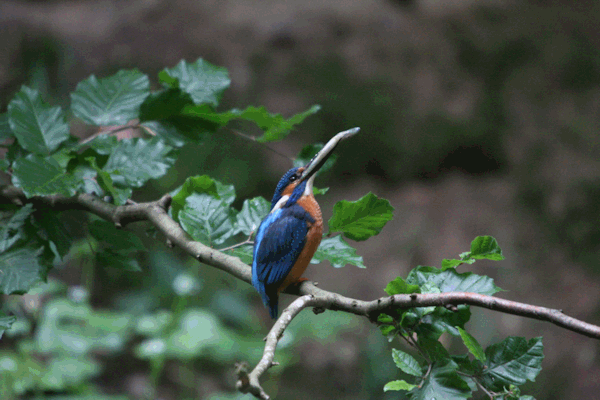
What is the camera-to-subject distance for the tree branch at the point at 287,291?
561 millimetres

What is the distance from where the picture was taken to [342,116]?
360 centimetres

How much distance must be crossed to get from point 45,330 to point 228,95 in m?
2.03

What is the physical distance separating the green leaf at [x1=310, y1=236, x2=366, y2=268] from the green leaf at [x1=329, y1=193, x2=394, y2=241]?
28 mm

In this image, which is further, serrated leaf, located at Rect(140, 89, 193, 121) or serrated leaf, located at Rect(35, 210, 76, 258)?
serrated leaf, located at Rect(140, 89, 193, 121)

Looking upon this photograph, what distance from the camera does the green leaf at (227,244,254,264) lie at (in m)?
0.97

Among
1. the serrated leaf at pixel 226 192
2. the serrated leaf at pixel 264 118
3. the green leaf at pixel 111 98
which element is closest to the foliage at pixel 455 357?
the serrated leaf at pixel 226 192

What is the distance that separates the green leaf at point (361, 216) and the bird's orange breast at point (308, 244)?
0.03 m

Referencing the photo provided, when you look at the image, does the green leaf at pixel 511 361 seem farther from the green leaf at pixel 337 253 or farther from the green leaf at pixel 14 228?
the green leaf at pixel 14 228

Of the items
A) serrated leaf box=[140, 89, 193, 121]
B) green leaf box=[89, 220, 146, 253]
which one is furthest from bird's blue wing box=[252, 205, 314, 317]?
serrated leaf box=[140, 89, 193, 121]

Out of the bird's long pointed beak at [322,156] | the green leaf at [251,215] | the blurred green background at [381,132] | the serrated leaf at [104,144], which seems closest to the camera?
the bird's long pointed beak at [322,156]

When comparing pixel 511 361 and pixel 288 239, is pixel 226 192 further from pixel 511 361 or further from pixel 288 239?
pixel 511 361

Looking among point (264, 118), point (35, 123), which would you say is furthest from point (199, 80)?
point (35, 123)

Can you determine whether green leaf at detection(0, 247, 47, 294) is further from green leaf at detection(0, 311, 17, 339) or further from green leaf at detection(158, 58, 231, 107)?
green leaf at detection(158, 58, 231, 107)

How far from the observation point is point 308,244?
94 centimetres
